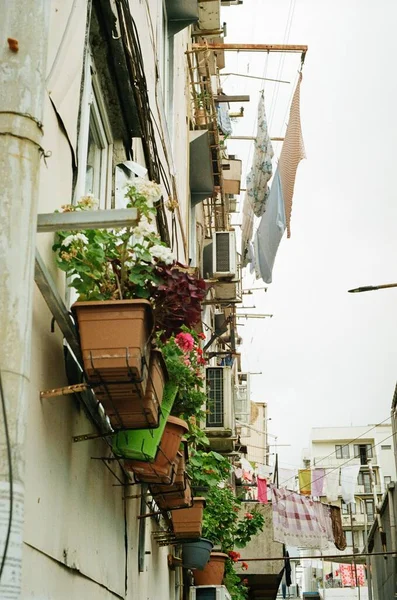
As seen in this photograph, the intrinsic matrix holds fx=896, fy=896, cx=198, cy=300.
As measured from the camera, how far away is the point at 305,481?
40750mm

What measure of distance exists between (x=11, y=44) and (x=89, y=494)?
8.60 feet

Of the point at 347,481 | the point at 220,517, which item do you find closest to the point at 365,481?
the point at 347,481

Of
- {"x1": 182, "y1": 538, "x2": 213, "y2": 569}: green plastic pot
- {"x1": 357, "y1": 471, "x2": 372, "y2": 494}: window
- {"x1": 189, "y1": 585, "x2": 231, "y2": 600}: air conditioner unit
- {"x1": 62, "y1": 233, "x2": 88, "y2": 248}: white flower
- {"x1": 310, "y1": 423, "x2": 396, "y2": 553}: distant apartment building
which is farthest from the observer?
{"x1": 310, "y1": 423, "x2": 396, "y2": 553}: distant apartment building

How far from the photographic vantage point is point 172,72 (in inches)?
468

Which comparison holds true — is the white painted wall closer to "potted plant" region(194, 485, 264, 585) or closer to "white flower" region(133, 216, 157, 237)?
"white flower" region(133, 216, 157, 237)

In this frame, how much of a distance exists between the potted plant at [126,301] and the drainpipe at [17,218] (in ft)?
3.37

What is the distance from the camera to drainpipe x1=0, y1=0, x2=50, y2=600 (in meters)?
2.46

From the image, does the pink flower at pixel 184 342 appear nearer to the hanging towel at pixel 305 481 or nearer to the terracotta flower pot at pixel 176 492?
the terracotta flower pot at pixel 176 492

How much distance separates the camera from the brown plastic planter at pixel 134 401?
4161 mm

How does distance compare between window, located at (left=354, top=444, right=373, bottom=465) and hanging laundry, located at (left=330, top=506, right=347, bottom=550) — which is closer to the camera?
hanging laundry, located at (left=330, top=506, right=347, bottom=550)

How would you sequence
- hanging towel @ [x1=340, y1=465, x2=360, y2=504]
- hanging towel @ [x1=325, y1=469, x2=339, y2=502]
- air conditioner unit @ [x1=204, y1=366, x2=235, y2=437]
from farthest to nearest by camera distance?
hanging towel @ [x1=325, y1=469, x2=339, y2=502] → hanging towel @ [x1=340, y1=465, x2=360, y2=504] → air conditioner unit @ [x1=204, y1=366, x2=235, y2=437]

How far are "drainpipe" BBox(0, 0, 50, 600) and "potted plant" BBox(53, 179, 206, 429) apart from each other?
103 cm

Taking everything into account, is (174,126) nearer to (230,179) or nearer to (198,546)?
(198,546)

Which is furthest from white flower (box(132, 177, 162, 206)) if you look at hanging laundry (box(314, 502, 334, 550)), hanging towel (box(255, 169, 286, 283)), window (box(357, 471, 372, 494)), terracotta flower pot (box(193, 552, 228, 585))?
window (box(357, 471, 372, 494))
